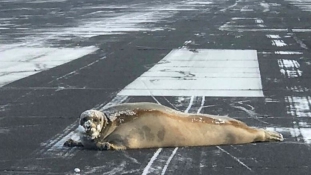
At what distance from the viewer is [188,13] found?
33156 millimetres

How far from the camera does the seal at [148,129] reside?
7297 millimetres

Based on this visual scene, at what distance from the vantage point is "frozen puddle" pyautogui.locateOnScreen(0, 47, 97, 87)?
535 inches

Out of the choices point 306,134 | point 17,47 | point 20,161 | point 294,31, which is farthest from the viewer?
point 294,31

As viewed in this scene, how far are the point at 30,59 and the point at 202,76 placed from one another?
181 inches

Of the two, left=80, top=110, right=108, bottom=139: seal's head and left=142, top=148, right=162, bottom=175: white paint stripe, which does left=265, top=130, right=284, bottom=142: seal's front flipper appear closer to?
left=142, top=148, right=162, bottom=175: white paint stripe

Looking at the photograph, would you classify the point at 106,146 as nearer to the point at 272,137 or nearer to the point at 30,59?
the point at 272,137

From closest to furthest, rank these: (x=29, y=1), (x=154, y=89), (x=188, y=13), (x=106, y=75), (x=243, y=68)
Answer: (x=154, y=89) < (x=106, y=75) < (x=243, y=68) < (x=188, y=13) < (x=29, y=1)

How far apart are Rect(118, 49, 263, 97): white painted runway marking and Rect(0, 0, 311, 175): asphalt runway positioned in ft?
0.06

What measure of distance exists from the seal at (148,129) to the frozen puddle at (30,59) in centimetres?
528

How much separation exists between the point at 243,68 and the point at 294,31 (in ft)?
32.1

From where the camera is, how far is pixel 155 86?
470 inches

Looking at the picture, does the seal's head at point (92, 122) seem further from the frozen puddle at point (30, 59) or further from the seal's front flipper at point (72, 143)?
the frozen puddle at point (30, 59)

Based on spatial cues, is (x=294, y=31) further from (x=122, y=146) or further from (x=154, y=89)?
(x=122, y=146)

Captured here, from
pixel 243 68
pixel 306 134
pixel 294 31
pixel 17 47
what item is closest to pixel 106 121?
pixel 306 134
